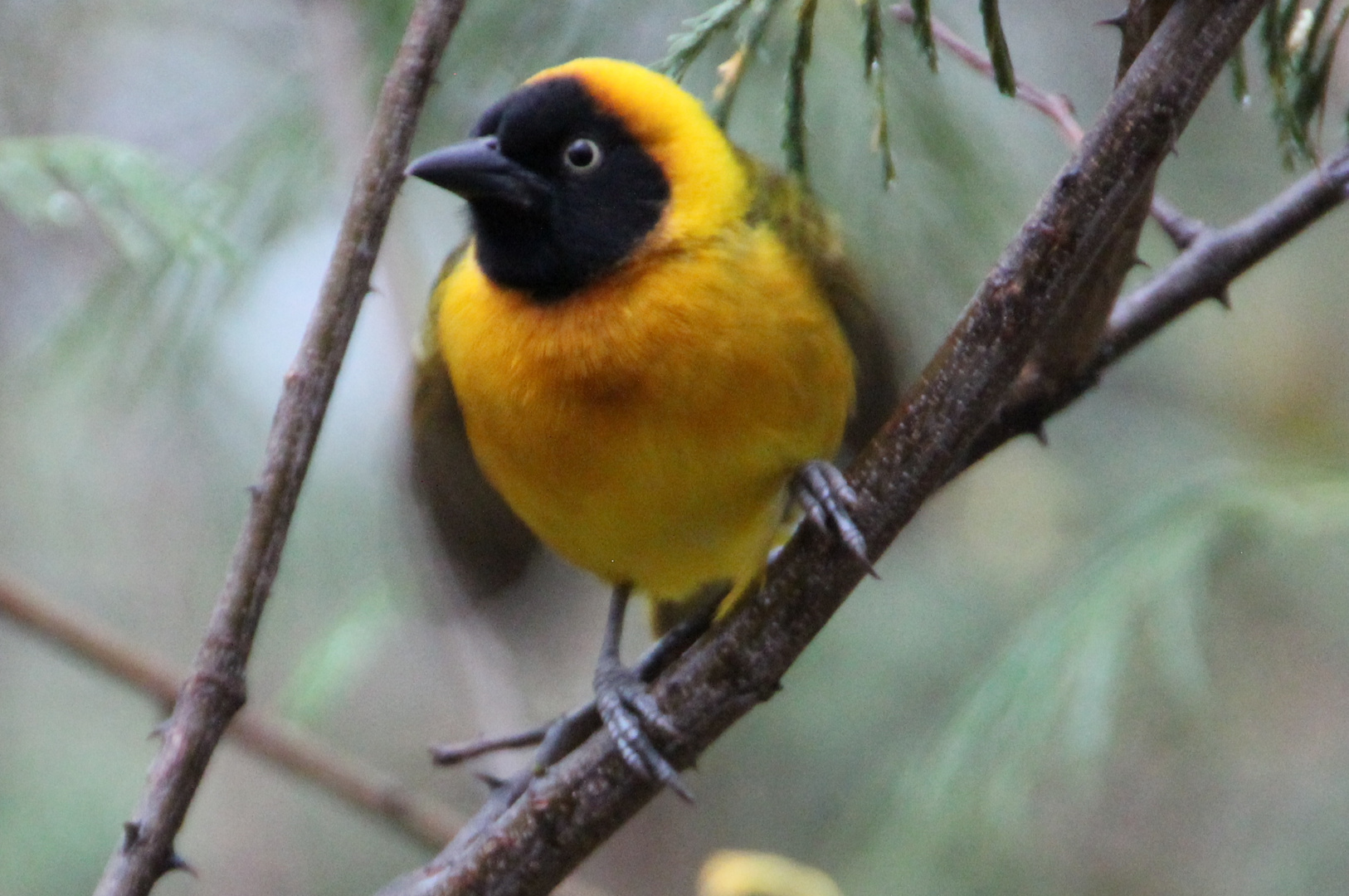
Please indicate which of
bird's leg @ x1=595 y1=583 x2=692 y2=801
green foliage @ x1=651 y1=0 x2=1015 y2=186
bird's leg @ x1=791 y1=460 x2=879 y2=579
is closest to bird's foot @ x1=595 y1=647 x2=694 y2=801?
bird's leg @ x1=595 y1=583 x2=692 y2=801

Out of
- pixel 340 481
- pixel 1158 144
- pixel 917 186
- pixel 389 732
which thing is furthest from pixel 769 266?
pixel 389 732

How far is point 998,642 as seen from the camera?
3656 millimetres

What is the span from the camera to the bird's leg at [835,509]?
163 centimetres

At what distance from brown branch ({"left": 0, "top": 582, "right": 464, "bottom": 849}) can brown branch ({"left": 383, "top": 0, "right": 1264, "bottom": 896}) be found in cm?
76

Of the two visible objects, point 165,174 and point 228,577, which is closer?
point 228,577

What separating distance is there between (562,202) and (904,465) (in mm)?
968

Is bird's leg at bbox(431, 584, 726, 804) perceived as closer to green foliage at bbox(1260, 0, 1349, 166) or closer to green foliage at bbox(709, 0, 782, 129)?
green foliage at bbox(709, 0, 782, 129)

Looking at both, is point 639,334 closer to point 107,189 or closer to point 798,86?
point 798,86

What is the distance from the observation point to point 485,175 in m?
2.31

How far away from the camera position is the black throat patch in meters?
2.34

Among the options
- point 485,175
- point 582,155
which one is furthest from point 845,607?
point 485,175

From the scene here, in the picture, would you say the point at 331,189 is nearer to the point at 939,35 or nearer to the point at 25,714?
the point at 939,35

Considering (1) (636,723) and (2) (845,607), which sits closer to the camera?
(1) (636,723)

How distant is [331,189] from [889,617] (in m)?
1.88
